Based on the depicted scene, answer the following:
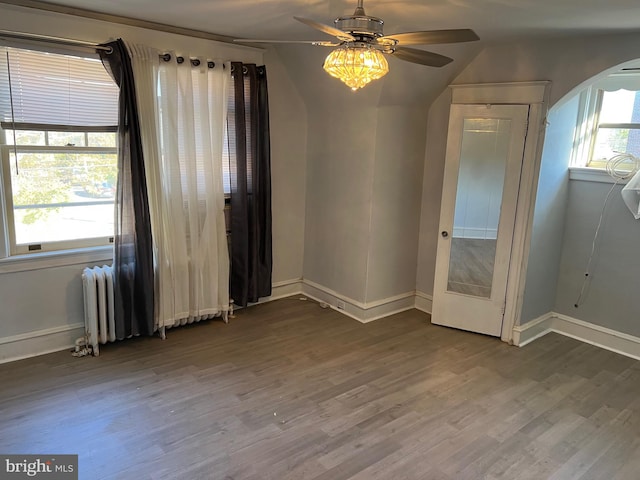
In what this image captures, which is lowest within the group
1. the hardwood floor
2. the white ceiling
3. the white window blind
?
the hardwood floor

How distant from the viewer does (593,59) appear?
339 centimetres

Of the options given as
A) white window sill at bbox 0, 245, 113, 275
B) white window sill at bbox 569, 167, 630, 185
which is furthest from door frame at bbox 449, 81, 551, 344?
white window sill at bbox 0, 245, 113, 275

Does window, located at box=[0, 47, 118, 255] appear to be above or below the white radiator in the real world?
above

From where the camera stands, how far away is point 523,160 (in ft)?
12.5

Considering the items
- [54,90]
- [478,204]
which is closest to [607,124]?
[478,204]

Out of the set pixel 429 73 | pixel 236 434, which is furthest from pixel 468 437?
pixel 429 73

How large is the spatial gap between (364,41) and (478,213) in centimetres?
240

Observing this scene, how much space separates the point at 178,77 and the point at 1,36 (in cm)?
115

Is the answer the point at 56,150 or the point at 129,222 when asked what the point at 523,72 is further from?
the point at 56,150

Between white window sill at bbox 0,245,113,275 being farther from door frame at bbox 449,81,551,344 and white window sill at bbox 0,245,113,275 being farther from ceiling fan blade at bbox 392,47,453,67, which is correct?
door frame at bbox 449,81,551,344

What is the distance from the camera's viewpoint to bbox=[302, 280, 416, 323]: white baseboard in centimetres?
448

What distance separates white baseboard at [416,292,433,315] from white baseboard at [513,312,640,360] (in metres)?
0.89

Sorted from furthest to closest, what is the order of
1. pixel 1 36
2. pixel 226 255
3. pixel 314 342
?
pixel 226 255
pixel 314 342
pixel 1 36

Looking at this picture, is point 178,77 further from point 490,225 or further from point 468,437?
point 468,437
